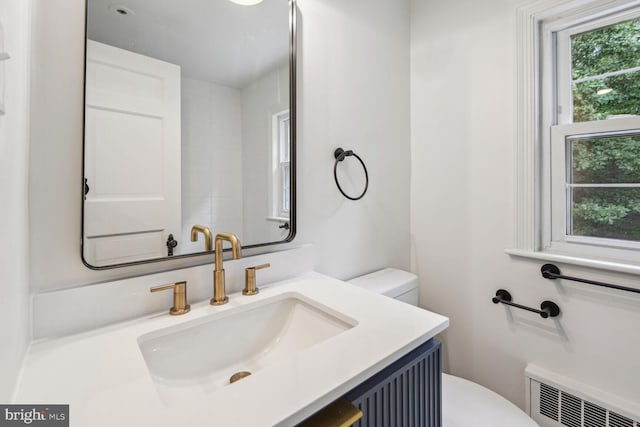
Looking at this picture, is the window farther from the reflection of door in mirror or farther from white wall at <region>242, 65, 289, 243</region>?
the reflection of door in mirror

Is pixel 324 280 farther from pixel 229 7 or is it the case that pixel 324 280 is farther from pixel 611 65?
pixel 611 65

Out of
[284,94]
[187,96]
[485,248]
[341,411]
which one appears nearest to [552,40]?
[485,248]

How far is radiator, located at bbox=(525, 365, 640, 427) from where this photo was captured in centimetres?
106

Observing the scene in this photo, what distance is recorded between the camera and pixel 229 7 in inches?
40.2

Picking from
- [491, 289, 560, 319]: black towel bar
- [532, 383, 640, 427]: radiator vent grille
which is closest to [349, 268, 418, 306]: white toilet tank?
[491, 289, 560, 319]: black towel bar

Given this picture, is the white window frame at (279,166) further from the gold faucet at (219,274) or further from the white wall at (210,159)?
the gold faucet at (219,274)

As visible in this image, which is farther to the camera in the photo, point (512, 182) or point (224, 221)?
point (512, 182)

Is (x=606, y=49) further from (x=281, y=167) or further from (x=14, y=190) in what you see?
(x=14, y=190)

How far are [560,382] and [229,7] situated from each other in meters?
1.90

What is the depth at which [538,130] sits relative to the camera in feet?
4.11

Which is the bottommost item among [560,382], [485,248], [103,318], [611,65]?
[560,382]

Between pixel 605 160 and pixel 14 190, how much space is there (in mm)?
1844

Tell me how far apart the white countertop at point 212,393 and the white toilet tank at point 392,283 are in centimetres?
48

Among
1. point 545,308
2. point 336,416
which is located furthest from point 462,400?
point 336,416
